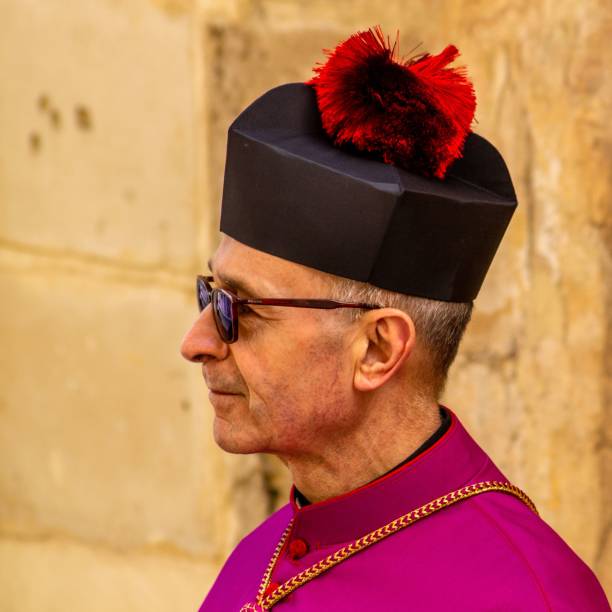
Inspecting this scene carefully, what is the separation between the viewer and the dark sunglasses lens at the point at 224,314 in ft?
7.52

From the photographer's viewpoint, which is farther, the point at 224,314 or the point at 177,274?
the point at 177,274

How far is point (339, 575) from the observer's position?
2301mm

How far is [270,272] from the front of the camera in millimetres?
2303

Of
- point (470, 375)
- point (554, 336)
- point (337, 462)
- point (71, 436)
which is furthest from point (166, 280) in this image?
point (337, 462)

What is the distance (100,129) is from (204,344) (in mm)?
1906

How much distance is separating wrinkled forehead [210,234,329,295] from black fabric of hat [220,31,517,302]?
0.01 meters

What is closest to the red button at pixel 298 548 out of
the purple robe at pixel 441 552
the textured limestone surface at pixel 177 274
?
the purple robe at pixel 441 552

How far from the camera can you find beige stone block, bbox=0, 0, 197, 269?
396 cm

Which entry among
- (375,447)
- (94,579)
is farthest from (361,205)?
(94,579)

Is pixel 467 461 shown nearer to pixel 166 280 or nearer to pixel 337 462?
pixel 337 462

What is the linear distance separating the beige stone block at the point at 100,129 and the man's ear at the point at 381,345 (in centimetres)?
176

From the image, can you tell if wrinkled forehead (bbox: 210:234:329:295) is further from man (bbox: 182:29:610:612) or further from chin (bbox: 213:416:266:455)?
chin (bbox: 213:416:266:455)

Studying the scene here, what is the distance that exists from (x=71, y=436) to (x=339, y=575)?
2.21 meters

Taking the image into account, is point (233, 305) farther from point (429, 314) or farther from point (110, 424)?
point (110, 424)
